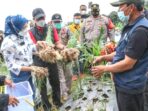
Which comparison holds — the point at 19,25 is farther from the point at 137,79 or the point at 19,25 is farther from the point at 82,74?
the point at 82,74

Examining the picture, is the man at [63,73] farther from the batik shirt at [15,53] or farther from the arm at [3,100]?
the arm at [3,100]

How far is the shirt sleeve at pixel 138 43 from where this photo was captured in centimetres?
297

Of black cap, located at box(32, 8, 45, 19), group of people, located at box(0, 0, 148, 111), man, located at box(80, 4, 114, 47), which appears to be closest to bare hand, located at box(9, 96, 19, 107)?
group of people, located at box(0, 0, 148, 111)

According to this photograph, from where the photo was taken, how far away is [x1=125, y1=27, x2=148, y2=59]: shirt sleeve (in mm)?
2967

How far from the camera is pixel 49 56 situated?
15.0 ft

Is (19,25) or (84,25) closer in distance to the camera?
(19,25)

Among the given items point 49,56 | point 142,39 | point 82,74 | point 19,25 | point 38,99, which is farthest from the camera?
point 82,74

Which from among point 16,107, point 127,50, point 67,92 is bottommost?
A: point 67,92

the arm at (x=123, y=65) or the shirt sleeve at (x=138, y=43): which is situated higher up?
the shirt sleeve at (x=138, y=43)

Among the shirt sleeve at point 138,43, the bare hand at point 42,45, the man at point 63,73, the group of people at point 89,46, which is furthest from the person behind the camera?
the man at point 63,73

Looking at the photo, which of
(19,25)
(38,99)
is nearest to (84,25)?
(38,99)

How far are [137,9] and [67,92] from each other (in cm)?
322

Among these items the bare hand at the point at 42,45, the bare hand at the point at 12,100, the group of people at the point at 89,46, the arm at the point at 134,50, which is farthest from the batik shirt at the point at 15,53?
the arm at the point at 134,50

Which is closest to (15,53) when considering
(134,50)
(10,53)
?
(10,53)
